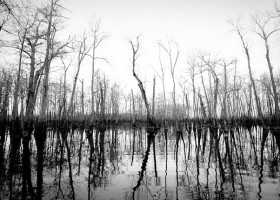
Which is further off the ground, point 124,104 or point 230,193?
point 124,104

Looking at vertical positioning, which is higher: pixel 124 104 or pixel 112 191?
pixel 124 104

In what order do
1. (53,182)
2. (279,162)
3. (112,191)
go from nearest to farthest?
(112,191), (53,182), (279,162)

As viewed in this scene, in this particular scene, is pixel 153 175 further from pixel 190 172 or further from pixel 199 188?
pixel 199 188

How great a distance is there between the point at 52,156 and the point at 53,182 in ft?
6.62

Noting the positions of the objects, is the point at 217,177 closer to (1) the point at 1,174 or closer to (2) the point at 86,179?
(2) the point at 86,179

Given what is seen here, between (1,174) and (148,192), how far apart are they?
2.48m

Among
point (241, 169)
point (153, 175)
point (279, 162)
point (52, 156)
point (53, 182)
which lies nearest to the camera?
point (53, 182)

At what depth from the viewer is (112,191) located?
98.8 inches

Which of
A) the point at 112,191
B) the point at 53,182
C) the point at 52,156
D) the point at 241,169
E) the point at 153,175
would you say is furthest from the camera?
the point at 52,156

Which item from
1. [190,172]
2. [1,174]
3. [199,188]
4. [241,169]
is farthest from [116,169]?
[241,169]

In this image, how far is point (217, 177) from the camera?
9.86 feet

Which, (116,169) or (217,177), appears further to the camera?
(116,169)

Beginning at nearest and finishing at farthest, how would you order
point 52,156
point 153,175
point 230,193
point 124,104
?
point 230,193
point 153,175
point 52,156
point 124,104

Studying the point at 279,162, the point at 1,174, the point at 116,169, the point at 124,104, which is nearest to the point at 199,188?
the point at 116,169
